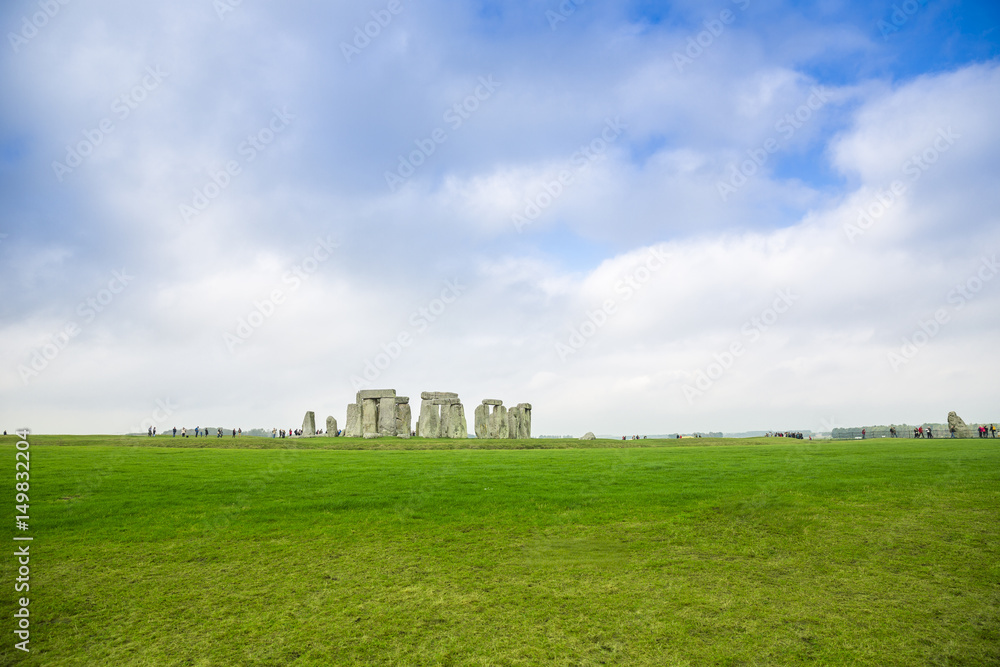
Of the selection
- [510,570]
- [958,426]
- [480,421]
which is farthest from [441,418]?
[958,426]

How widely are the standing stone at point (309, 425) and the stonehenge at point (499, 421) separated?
45.3 ft

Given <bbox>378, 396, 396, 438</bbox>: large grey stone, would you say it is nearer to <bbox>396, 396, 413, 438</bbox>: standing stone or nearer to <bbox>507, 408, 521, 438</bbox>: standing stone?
<bbox>396, 396, 413, 438</bbox>: standing stone

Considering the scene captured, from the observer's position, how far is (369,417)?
4116 cm

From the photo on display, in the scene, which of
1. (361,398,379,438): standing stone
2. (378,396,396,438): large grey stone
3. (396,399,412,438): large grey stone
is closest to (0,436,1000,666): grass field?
(378,396,396,438): large grey stone

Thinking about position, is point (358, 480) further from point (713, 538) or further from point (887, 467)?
point (887, 467)

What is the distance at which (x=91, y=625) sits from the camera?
24.9ft

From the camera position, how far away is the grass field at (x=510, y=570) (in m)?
6.96

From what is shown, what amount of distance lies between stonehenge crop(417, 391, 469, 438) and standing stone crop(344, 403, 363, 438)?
4.55 metres

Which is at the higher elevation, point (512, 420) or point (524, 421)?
point (512, 420)

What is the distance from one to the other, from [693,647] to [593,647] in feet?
3.96

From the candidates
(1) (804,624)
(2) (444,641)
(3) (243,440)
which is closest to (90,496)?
(2) (444,641)

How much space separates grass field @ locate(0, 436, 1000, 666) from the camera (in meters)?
6.96

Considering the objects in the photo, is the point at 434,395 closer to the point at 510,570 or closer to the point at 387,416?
the point at 387,416

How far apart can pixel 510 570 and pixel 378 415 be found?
3324cm
